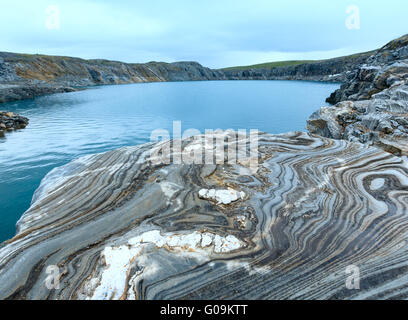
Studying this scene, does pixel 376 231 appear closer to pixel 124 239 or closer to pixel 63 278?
pixel 124 239

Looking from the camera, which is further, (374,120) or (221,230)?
(374,120)

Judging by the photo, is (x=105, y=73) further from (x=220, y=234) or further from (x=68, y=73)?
(x=220, y=234)

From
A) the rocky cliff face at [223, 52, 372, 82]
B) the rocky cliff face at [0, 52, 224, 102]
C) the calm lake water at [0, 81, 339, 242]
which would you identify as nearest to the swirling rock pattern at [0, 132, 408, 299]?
the calm lake water at [0, 81, 339, 242]

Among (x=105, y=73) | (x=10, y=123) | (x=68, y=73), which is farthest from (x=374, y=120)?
(x=105, y=73)

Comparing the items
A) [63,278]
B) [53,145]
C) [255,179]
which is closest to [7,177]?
[53,145]

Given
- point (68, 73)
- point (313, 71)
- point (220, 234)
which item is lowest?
point (220, 234)

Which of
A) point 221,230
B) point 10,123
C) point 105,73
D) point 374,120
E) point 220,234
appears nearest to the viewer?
point 220,234

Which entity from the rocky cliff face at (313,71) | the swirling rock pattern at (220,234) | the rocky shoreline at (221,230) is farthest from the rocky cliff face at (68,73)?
the swirling rock pattern at (220,234)

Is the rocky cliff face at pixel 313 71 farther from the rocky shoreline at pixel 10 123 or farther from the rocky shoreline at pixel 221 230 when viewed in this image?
the rocky shoreline at pixel 10 123
